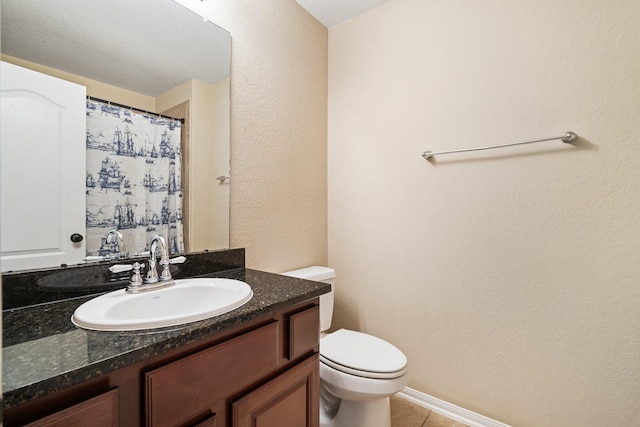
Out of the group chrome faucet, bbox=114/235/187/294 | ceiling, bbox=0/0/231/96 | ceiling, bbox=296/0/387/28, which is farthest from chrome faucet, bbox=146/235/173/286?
ceiling, bbox=296/0/387/28

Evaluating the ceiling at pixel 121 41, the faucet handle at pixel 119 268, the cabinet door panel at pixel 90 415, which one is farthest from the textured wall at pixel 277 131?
the cabinet door panel at pixel 90 415

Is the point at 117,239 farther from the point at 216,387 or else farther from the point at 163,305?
the point at 216,387

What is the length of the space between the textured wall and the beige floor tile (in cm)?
93

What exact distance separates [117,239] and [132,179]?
23 cm

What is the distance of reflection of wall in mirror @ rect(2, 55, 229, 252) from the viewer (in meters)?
1.36

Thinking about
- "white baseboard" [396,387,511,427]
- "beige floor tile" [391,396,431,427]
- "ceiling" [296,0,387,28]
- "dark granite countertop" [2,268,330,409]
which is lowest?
"beige floor tile" [391,396,431,427]

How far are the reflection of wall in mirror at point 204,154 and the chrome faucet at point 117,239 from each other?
261 millimetres

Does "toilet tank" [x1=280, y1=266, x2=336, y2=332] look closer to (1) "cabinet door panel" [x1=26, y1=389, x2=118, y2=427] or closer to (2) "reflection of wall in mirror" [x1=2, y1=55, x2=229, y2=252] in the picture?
(2) "reflection of wall in mirror" [x1=2, y1=55, x2=229, y2=252]

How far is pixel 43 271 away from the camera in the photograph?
3.19 feet

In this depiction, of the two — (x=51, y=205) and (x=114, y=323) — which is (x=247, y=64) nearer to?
(x=51, y=205)

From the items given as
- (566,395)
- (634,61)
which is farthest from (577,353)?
(634,61)

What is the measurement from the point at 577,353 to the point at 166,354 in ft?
5.30

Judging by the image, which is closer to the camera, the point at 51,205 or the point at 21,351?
the point at 21,351

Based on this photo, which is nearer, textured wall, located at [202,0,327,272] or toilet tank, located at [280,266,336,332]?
textured wall, located at [202,0,327,272]
